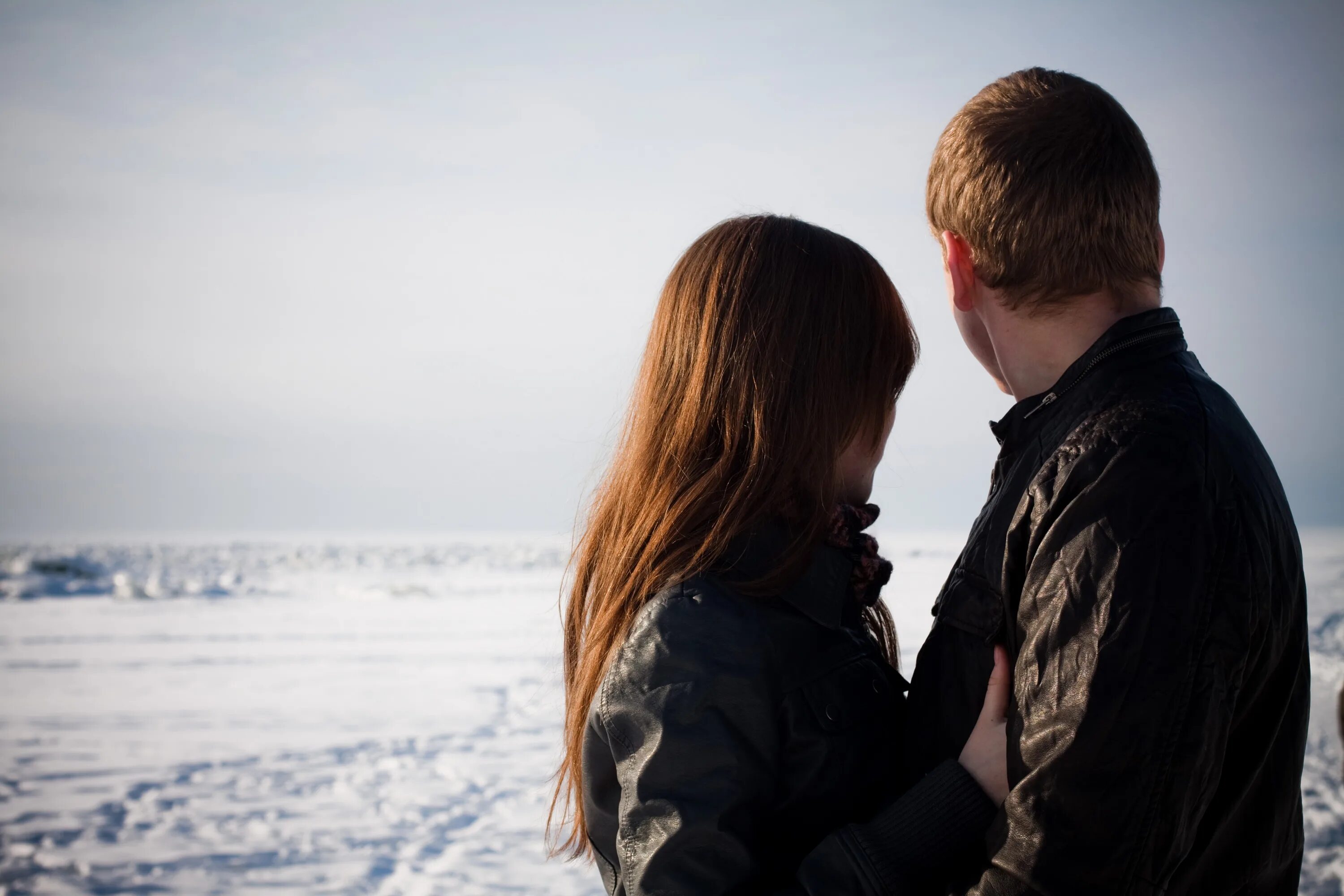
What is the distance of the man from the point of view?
3.64 ft

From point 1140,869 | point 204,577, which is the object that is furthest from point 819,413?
point 204,577

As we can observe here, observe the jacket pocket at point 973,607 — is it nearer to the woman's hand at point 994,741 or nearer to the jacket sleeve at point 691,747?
the woman's hand at point 994,741

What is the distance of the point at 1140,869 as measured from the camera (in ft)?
3.67

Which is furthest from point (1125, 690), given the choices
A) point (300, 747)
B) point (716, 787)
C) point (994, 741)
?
point (300, 747)

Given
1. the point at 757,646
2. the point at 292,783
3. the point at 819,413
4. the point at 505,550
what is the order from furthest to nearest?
the point at 505,550 < the point at 292,783 < the point at 819,413 < the point at 757,646

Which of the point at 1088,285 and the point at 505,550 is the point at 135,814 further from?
the point at 505,550

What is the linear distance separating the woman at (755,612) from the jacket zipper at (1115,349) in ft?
1.37

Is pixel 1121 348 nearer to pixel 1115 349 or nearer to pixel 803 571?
pixel 1115 349

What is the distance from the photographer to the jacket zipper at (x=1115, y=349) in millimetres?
1374

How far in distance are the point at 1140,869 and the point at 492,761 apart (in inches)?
254

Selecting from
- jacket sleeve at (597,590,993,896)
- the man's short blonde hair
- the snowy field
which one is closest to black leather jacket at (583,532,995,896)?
jacket sleeve at (597,590,993,896)

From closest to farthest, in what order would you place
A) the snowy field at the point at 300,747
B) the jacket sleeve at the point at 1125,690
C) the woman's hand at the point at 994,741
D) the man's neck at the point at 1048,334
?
the jacket sleeve at the point at 1125,690, the woman's hand at the point at 994,741, the man's neck at the point at 1048,334, the snowy field at the point at 300,747

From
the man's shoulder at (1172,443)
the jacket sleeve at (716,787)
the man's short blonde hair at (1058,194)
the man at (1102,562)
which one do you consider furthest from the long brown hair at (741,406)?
the man's shoulder at (1172,443)

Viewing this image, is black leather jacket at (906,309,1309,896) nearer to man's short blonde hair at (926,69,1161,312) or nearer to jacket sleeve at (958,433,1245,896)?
jacket sleeve at (958,433,1245,896)
